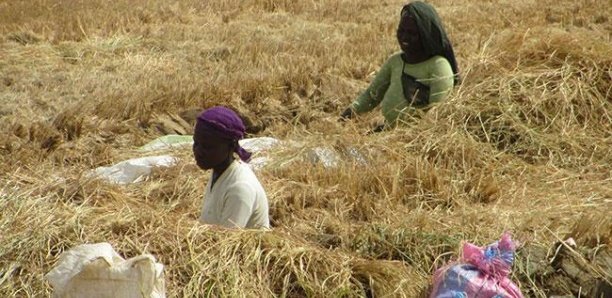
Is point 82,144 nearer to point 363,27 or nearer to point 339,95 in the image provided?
point 339,95

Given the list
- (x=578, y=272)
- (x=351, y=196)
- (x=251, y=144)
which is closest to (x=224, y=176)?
(x=351, y=196)

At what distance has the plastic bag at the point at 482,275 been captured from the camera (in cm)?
331

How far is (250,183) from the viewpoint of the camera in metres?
3.94

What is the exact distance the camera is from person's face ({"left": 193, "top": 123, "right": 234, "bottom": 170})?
393 centimetres

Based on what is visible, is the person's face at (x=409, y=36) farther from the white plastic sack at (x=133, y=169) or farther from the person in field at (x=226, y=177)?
the person in field at (x=226, y=177)

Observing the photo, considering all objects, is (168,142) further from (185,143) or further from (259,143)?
(259,143)

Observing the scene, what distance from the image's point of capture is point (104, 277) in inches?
125

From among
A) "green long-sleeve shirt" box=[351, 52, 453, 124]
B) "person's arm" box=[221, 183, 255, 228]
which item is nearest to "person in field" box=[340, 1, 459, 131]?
"green long-sleeve shirt" box=[351, 52, 453, 124]

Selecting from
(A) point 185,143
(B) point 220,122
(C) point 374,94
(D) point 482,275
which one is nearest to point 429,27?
(C) point 374,94

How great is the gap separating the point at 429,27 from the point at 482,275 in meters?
2.65

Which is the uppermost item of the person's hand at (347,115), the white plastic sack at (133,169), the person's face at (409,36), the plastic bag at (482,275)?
the plastic bag at (482,275)

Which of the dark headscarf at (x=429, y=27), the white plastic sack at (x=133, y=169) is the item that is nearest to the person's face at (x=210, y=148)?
the white plastic sack at (x=133, y=169)

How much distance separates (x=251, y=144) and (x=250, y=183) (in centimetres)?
202

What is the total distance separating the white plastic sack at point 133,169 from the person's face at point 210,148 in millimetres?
1365
